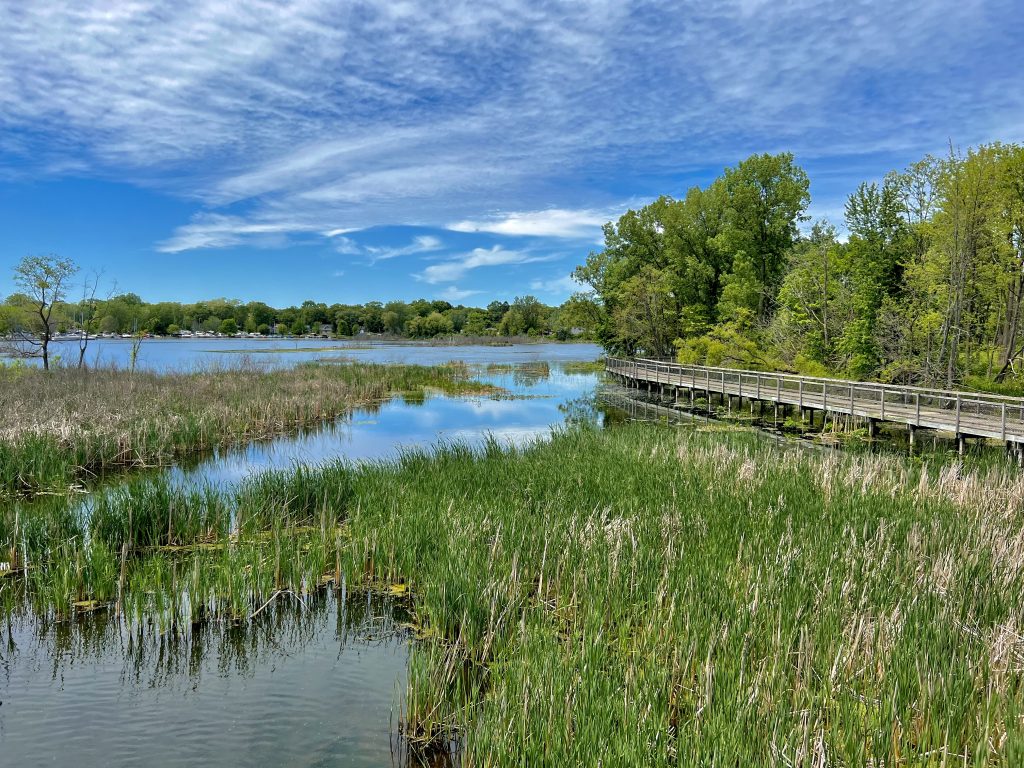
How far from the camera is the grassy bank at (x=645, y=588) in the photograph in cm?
378

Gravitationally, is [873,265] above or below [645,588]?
above

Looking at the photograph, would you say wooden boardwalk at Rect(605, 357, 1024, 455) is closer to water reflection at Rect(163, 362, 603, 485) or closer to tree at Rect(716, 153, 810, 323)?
water reflection at Rect(163, 362, 603, 485)

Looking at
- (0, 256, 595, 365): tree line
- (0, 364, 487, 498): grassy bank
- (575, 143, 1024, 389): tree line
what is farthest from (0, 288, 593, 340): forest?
(0, 364, 487, 498): grassy bank

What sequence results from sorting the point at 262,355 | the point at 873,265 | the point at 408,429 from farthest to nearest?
the point at 262,355
the point at 873,265
the point at 408,429

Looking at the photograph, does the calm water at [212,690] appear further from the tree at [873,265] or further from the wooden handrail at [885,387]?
the tree at [873,265]

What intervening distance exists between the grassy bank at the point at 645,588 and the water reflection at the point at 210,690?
0.35 meters

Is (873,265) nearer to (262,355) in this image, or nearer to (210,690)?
(210,690)

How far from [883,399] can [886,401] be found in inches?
22.9

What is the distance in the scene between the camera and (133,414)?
17.1m

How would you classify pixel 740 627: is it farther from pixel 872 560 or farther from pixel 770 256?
pixel 770 256

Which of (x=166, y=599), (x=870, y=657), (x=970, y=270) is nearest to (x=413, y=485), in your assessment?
(x=166, y=599)

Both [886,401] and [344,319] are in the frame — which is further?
[344,319]

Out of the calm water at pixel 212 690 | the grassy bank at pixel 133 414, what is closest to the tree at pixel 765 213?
the grassy bank at pixel 133 414

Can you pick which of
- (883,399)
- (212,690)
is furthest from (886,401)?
(212,690)
